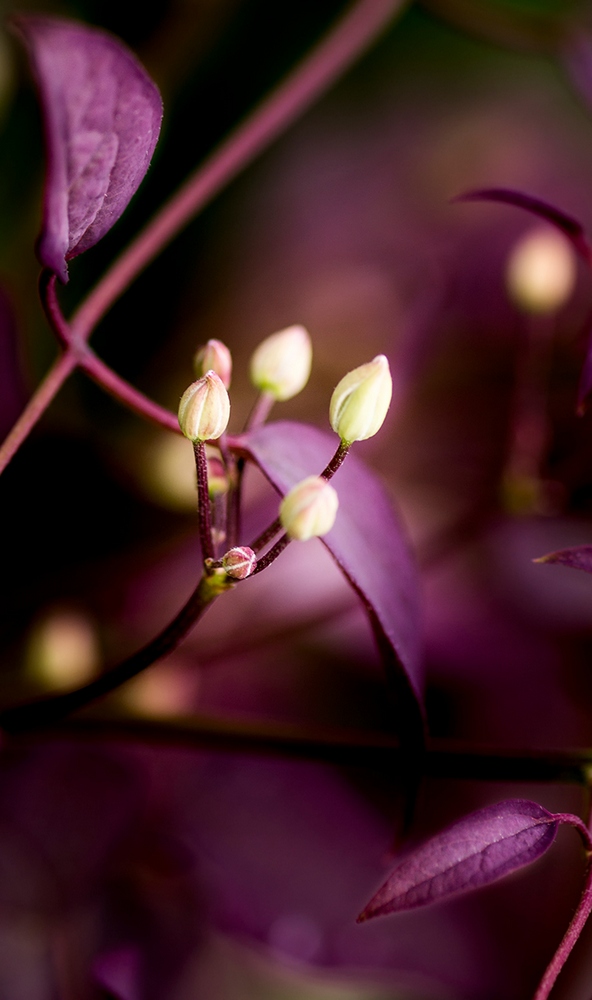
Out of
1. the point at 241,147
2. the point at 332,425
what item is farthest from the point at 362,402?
the point at 241,147

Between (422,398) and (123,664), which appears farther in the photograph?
(422,398)

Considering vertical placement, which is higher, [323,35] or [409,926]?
[323,35]

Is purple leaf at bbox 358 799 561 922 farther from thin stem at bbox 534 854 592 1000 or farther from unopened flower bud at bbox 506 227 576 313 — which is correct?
unopened flower bud at bbox 506 227 576 313

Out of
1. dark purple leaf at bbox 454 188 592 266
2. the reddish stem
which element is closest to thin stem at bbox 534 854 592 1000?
the reddish stem

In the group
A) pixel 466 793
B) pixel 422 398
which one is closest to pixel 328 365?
pixel 422 398

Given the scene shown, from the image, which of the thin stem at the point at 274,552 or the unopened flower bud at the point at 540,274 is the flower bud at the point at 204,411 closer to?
the thin stem at the point at 274,552

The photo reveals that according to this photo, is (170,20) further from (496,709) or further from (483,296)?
(496,709)
